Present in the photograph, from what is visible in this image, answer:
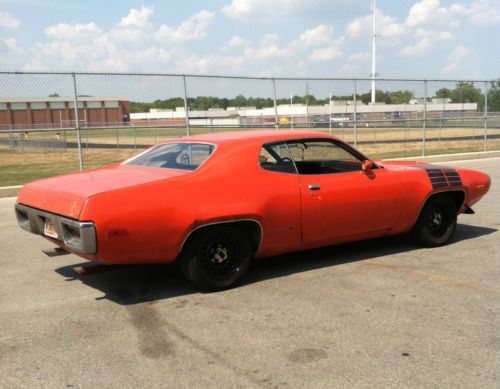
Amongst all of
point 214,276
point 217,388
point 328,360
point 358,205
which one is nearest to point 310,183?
point 358,205

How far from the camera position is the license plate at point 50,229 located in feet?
14.9

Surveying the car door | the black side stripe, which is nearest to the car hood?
the car door

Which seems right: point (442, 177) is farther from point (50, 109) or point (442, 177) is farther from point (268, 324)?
point (50, 109)

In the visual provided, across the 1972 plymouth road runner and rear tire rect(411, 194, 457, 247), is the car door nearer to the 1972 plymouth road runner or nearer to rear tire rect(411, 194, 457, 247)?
the 1972 plymouth road runner

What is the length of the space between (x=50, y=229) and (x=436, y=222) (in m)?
4.17

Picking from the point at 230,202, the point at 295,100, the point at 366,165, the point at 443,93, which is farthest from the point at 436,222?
the point at 443,93

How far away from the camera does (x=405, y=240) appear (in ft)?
21.8

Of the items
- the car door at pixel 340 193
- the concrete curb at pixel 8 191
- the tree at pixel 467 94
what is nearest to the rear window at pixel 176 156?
the car door at pixel 340 193

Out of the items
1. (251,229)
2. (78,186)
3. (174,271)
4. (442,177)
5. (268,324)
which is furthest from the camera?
(442,177)

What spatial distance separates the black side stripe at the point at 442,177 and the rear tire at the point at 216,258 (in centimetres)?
239

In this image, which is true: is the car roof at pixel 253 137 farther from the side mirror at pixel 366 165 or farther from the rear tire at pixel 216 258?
the rear tire at pixel 216 258

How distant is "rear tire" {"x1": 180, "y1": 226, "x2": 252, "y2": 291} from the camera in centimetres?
465

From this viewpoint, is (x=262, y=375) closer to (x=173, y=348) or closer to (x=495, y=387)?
(x=173, y=348)

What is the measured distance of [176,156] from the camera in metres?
5.31
